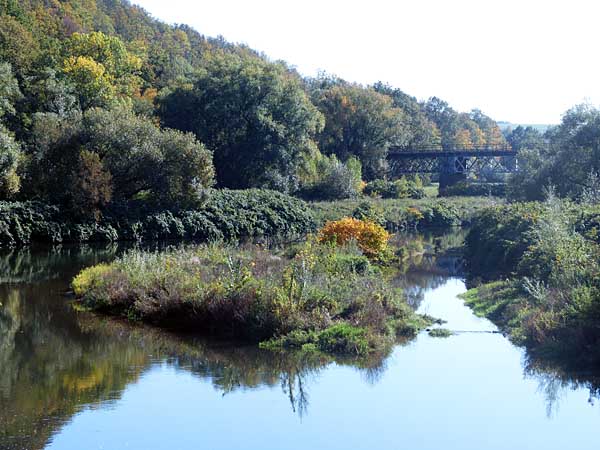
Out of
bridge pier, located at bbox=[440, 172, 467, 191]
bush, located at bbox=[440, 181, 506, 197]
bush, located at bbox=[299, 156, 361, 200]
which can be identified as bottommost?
bush, located at bbox=[299, 156, 361, 200]

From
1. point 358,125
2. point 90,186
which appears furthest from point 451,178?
point 90,186

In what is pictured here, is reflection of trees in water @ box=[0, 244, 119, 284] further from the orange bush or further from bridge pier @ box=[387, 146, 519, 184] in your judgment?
bridge pier @ box=[387, 146, 519, 184]

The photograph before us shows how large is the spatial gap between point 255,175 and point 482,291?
40700mm

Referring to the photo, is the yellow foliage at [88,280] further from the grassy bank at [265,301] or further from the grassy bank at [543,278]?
the grassy bank at [543,278]

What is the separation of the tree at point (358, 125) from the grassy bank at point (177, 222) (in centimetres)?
2907

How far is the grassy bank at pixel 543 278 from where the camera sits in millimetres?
18500

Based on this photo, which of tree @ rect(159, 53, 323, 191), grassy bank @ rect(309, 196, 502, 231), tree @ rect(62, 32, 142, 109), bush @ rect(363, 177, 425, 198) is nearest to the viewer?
grassy bank @ rect(309, 196, 502, 231)

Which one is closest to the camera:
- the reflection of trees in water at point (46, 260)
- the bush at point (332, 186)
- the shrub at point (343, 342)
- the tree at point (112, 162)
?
the shrub at point (343, 342)

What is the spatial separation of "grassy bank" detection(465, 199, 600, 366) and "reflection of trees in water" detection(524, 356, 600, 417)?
327 mm

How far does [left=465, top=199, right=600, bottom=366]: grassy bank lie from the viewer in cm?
1850

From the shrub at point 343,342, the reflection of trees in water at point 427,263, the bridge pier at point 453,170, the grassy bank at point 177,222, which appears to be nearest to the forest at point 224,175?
the grassy bank at point 177,222

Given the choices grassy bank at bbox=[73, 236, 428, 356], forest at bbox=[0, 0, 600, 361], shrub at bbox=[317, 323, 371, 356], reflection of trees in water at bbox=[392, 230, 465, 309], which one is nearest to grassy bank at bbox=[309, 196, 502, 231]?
forest at bbox=[0, 0, 600, 361]

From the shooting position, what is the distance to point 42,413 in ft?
49.4

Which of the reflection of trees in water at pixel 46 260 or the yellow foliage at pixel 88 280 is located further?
the reflection of trees in water at pixel 46 260
